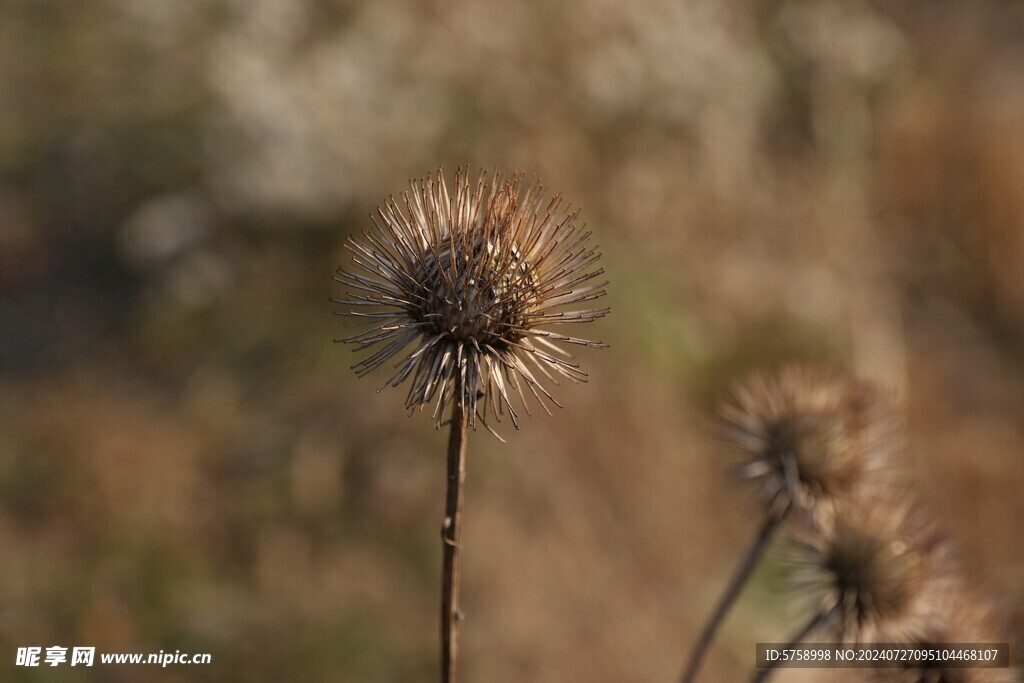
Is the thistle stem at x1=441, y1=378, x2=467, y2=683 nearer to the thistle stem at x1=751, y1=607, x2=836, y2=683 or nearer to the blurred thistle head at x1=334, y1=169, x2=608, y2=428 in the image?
the blurred thistle head at x1=334, y1=169, x2=608, y2=428

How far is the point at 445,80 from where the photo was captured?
9570mm

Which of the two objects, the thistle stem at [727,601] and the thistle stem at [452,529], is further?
the thistle stem at [727,601]

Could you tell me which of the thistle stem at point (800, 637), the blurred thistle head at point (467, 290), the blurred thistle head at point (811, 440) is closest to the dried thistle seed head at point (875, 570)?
the thistle stem at point (800, 637)

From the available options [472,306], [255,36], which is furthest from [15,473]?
[472,306]

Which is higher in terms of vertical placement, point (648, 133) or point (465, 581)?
point (648, 133)

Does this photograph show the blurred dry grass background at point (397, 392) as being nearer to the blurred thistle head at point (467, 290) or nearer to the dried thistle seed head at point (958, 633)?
the dried thistle seed head at point (958, 633)

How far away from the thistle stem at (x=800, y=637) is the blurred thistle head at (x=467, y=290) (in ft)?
6.14

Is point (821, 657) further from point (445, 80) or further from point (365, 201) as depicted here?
point (445, 80)

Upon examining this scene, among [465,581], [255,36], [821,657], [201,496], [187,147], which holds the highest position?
[255,36]

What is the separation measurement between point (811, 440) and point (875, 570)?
70cm

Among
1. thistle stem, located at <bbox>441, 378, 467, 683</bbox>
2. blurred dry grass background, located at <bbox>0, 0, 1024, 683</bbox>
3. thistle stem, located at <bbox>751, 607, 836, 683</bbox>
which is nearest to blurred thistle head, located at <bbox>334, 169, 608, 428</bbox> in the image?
thistle stem, located at <bbox>441, 378, 467, 683</bbox>

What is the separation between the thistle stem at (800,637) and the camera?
12.0 ft

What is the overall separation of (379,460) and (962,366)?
7.77 metres

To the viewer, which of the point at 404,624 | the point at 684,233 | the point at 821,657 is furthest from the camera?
the point at 684,233
